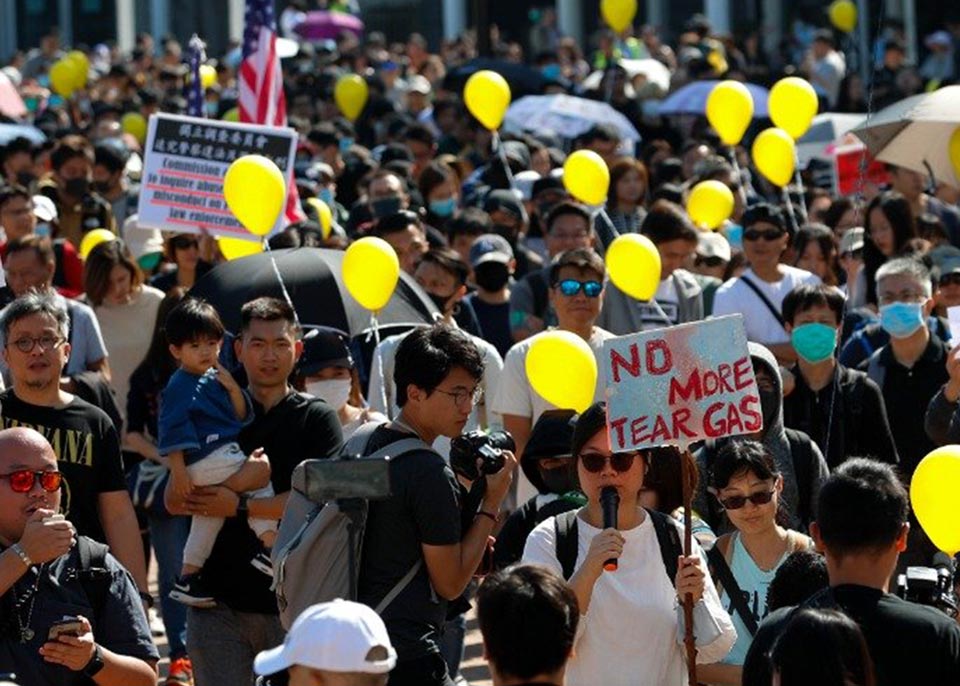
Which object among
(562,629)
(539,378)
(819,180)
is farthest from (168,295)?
(819,180)

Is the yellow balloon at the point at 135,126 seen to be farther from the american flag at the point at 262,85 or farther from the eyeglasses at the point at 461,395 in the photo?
the eyeglasses at the point at 461,395

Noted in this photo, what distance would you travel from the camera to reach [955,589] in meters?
6.01

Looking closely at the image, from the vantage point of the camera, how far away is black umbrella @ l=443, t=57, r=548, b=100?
22.5 m

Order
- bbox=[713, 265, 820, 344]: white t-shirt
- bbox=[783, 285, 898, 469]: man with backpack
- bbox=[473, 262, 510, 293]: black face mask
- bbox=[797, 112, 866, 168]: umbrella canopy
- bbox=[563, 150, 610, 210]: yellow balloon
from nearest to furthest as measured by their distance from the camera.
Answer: bbox=[783, 285, 898, 469]: man with backpack, bbox=[713, 265, 820, 344]: white t-shirt, bbox=[473, 262, 510, 293]: black face mask, bbox=[563, 150, 610, 210]: yellow balloon, bbox=[797, 112, 866, 168]: umbrella canopy

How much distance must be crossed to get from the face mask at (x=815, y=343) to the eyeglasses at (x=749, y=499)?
189cm

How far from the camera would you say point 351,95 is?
69.3 feet

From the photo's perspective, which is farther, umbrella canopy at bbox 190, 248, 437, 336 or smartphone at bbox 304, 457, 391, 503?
umbrella canopy at bbox 190, 248, 437, 336

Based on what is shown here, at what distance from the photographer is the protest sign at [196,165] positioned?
448 inches

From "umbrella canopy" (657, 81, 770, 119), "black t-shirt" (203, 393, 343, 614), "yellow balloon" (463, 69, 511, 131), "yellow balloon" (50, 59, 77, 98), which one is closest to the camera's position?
"black t-shirt" (203, 393, 343, 614)

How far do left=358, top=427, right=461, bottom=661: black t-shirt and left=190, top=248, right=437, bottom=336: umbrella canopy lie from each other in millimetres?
3120

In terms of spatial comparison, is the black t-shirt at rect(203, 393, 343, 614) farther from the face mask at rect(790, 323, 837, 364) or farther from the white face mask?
the face mask at rect(790, 323, 837, 364)

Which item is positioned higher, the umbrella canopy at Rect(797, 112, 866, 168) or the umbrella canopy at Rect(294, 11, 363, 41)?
the umbrella canopy at Rect(294, 11, 363, 41)

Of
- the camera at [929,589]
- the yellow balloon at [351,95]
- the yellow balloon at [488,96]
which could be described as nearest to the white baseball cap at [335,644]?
the camera at [929,589]

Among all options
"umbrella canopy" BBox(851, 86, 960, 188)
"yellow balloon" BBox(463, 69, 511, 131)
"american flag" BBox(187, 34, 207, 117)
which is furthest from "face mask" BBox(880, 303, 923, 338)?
"yellow balloon" BBox(463, 69, 511, 131)
